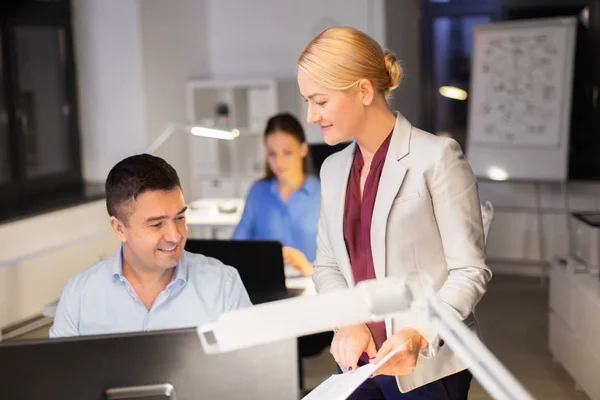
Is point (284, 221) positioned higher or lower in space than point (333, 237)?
lower

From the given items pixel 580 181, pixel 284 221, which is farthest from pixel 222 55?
pixel 284 221

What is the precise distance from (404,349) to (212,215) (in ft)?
Result: 12.6

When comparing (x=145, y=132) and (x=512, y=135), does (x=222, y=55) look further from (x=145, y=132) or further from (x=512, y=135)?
(x=512, y=135)

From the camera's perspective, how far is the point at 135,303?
204 cm

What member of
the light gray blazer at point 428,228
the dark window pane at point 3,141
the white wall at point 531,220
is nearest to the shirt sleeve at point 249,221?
the light gray blazer at point 428,228

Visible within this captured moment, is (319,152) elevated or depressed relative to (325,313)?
depressed

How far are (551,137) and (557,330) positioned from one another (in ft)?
6.79

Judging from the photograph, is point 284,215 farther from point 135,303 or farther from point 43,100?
point 43,100

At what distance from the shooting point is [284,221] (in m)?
3.82

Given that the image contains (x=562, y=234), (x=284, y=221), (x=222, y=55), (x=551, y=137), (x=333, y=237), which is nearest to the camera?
(x=333, y=237)

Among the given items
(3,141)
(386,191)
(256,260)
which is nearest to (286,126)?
(256,260)

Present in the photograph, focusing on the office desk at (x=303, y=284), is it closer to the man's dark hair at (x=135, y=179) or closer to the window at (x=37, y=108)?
the man's dark hair at (x=135, y=179)

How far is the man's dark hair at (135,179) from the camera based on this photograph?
200 cm

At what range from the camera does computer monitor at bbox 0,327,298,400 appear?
1.19 metres
